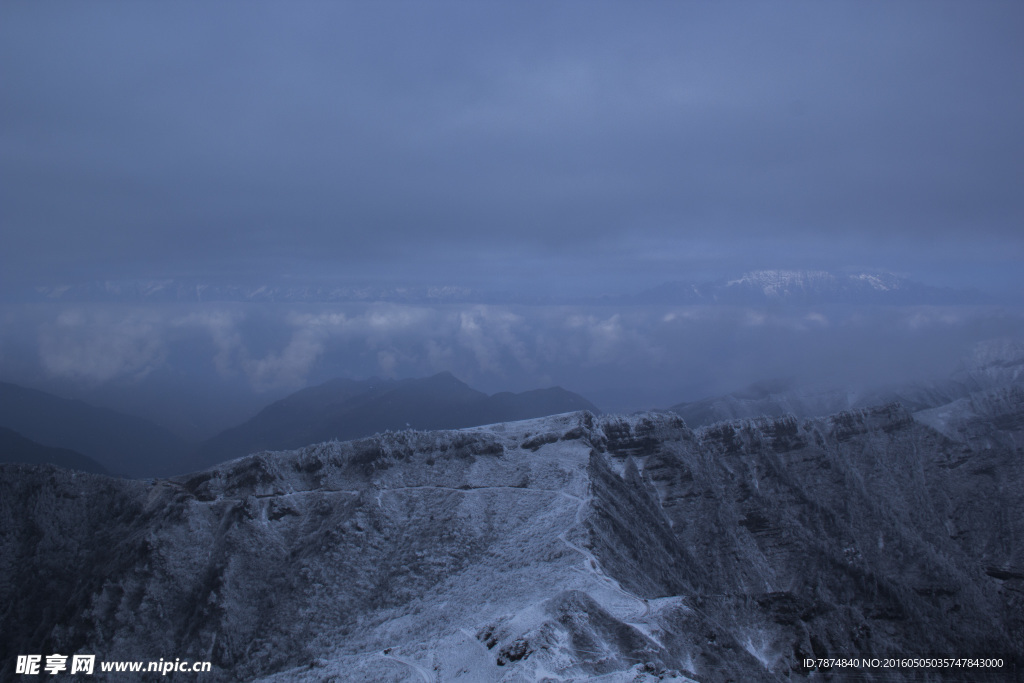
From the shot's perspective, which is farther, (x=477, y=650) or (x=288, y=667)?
(x=288, y=667)

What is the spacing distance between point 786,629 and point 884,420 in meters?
88.9

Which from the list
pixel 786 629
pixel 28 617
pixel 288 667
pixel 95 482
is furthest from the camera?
pixel 95 482

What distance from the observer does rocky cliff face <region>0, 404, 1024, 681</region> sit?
59.8 m

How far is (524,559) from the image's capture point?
7394 cm

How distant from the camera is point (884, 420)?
135 metres

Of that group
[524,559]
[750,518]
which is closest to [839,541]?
[750,518]

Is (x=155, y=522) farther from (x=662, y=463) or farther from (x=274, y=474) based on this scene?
(x=662, y=463)

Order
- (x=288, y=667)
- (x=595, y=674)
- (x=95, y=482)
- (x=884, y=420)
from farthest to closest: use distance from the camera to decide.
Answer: (x=884, y=420) → (x=95, y=482) → (x=288, y=667) → (x=595, y=674)

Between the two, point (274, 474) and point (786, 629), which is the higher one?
point (274, 474)

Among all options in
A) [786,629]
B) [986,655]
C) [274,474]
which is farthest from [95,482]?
[986,655]

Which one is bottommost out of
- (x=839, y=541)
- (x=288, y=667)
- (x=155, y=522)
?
(x=839, y=541)

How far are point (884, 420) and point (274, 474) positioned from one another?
135m

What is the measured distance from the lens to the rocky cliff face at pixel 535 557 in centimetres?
5984

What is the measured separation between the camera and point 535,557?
73562 millimetres
